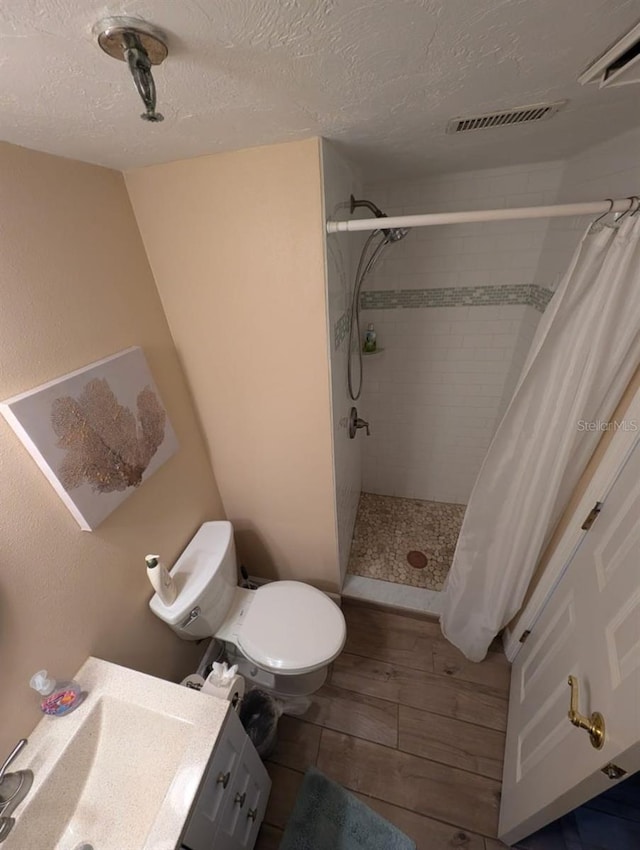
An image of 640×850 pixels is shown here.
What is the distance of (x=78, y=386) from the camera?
2.80ft

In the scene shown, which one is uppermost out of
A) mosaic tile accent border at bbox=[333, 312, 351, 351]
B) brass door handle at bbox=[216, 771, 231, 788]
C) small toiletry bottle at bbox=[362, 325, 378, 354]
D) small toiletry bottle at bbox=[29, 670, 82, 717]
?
mosaic tile accent border at bbox=[333, 312, 351, 351]

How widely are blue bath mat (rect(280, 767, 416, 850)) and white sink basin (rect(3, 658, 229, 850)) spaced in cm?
73

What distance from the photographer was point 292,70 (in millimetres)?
569

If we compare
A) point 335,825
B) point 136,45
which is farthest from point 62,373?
point 335,825

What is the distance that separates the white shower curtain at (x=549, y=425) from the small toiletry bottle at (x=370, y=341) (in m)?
0.94

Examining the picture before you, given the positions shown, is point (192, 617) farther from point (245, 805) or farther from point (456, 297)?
point (456, 297)

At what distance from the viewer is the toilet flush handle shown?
→ 3.86 ft

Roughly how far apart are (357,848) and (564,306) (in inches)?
76.5

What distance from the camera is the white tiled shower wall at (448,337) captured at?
1555mm

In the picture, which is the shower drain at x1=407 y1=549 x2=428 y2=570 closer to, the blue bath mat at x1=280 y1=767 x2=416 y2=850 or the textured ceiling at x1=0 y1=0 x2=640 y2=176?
the blue bath mat at x1=280 y1=767 x2=416 y2=850

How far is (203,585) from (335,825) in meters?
0.99

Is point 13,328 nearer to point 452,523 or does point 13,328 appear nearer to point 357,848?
point 357,848

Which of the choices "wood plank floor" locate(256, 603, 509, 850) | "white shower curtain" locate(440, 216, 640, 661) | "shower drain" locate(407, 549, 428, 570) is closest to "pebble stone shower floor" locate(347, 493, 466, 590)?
"shower drain" locate(407, 549, 428, 570)

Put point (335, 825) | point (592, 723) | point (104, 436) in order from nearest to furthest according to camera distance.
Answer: point (592, 723)
point (104, 436)
point (335, 825)
